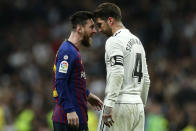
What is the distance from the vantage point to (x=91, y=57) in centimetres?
1523

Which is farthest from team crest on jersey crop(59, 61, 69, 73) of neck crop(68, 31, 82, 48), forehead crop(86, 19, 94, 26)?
forehead crop(86, 19, 94, 26)

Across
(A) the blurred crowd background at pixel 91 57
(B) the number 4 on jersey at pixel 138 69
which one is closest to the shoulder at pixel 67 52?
(B) the number 4 on jersey at pixel 138 69

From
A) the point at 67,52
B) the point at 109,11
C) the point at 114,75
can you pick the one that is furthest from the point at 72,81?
the point at 109,11

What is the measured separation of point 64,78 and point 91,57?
8.37 metres

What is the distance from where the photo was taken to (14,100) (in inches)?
563

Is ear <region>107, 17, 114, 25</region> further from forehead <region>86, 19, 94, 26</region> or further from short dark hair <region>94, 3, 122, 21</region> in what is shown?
forehead <region>86, 19, 94, 26</region>

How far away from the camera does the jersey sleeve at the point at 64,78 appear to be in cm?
684

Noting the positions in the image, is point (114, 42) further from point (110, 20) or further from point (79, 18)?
point (79, 18)

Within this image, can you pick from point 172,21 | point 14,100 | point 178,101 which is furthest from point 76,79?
point 172,21

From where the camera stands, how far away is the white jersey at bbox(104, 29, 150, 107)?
22.5ft

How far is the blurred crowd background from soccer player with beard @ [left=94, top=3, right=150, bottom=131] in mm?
4086

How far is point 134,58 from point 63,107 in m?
0.96

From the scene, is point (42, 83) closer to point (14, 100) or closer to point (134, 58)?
point (14, 100)

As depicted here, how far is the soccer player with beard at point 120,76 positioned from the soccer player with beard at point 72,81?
8.0 inches
